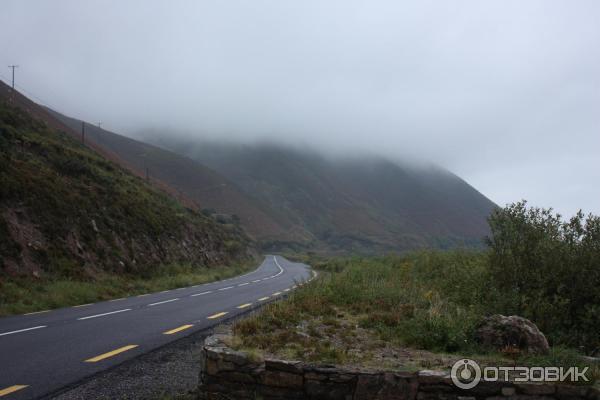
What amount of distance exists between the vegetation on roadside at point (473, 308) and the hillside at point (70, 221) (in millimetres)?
11035

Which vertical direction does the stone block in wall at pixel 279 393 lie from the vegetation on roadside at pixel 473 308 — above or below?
below

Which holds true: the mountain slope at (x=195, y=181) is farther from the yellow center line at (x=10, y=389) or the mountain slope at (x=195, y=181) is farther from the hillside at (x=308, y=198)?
the yellow center line at (x=10, y=389)

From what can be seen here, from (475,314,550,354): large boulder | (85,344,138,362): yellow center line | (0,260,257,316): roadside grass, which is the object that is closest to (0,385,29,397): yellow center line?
(85,344,138,362): yellow center line

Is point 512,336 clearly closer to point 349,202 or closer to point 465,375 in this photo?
point 465,375

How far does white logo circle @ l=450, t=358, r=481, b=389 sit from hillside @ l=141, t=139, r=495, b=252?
4043 inches

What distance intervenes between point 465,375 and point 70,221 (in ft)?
64.3

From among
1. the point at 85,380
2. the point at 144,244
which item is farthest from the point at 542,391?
the point at 144,244

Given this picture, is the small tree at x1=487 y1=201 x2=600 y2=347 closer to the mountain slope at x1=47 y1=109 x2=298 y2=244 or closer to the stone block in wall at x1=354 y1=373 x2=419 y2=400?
the stone block in wall at x1=354 y1=373 x2=419 y2=400

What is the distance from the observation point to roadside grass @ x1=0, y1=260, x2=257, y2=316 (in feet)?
44.2

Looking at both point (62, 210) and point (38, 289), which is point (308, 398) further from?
point (62, 210)

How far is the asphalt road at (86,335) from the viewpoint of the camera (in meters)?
6.39

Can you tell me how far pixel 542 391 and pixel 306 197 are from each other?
150m

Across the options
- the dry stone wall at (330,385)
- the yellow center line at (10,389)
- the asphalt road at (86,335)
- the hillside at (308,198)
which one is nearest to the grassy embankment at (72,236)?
the asphalt road at (86,335)

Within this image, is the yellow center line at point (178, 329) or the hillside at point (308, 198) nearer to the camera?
the yellow center line at point (178, 329)
